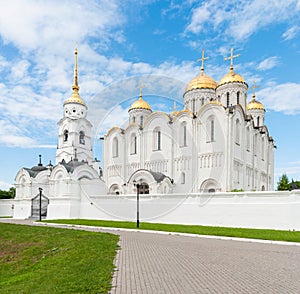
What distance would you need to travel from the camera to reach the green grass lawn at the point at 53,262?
670 centimetres

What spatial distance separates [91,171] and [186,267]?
26.6m

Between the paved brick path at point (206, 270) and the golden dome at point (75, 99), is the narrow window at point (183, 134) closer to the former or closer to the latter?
the golden dome at point (75, 99)

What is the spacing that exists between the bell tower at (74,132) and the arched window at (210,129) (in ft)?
59.5

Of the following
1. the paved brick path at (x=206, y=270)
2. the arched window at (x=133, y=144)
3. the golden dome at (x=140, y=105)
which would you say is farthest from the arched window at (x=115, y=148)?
the paved brick path at (x=206, y=270)

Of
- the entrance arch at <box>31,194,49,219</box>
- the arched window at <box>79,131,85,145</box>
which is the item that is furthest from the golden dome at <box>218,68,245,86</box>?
the entrance arch at <box>31,194,49,219</box>

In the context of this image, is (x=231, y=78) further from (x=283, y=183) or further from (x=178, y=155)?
(x=283, y=183)

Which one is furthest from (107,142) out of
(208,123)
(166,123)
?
(208,123)

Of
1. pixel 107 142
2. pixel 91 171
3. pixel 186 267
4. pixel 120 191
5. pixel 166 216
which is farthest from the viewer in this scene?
pixel 107 142

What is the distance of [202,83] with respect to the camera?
36719 mm

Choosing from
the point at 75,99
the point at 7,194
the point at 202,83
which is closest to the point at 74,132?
the point at 75,99

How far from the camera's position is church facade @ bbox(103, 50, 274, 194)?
29.5m

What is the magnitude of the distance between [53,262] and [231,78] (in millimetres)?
29214

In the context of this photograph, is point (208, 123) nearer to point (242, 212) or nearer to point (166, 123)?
point (166, 123)

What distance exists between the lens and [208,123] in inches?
1219
